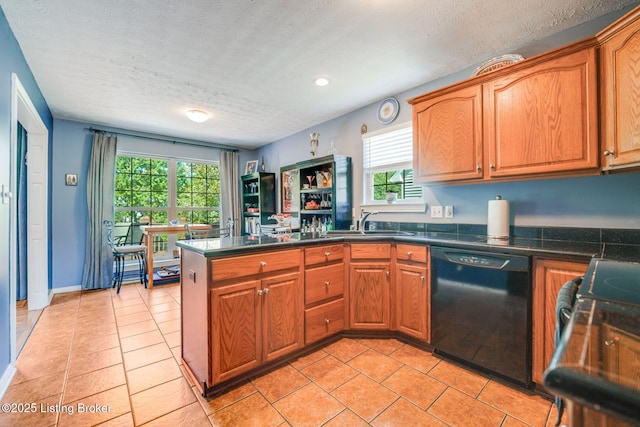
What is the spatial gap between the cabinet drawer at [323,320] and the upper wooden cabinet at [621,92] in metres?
2.03

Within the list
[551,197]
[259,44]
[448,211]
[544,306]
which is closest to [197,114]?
[259,44]

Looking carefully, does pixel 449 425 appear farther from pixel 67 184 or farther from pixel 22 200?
pixel 67 184

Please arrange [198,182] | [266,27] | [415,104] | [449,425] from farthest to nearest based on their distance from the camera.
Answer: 1. [198,182]
2. [415,104]
3. [266,27]
4. [449,425]

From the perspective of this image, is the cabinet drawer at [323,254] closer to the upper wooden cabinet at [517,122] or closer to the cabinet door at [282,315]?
the cabinet door at [282,315]

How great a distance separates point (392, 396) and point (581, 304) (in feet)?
4.44

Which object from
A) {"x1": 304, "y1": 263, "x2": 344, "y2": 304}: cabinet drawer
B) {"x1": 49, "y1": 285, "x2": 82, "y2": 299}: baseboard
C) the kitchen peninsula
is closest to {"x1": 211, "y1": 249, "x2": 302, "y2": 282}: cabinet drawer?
the kitchen peninsula

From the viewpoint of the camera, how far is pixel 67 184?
3912 millimetres

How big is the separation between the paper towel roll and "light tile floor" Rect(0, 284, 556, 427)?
1037 mm

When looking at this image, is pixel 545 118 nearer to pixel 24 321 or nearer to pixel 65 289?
pixel 24 321

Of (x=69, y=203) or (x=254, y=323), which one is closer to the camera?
(x=254, y=323)

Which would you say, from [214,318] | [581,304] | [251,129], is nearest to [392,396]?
[214,318]

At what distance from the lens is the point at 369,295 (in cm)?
243

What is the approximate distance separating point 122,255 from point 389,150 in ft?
12.7

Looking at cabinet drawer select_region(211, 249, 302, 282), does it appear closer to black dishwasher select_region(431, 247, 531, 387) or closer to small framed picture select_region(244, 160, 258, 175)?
black dishwasher select_region(431, 247, 531, 387)
